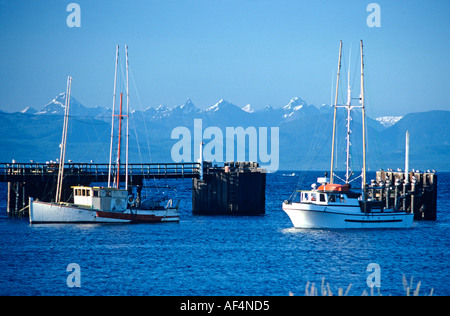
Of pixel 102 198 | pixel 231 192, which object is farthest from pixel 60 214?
pixel 231 192

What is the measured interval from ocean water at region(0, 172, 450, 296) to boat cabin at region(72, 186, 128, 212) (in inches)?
69.1

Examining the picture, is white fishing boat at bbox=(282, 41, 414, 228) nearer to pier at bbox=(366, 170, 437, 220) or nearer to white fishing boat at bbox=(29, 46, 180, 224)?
pier at bbox=(366, 170, 437, 220)

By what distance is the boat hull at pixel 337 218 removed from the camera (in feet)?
200

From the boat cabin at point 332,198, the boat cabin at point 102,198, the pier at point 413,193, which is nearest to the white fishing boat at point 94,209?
the boat cabin at point 102,198

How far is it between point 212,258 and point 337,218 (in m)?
16.9

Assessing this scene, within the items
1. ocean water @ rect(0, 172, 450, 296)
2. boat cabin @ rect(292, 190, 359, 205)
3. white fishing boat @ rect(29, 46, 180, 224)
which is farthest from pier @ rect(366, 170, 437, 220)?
white fishing boat @ rect(29, 46, 180, 224)

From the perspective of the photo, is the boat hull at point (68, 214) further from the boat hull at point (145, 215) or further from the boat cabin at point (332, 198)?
the boat cabin at point (332, 198)

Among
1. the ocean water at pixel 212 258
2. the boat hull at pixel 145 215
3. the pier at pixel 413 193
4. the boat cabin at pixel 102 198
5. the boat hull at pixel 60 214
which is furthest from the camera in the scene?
the pier at pixel 413 193

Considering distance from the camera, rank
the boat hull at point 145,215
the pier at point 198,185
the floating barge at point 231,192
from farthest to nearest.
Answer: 1. the floating barge at point 231,192
2. the pier at point 198,185
3. the boat hull at point 145,215

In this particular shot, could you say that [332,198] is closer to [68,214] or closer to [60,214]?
[68,214]

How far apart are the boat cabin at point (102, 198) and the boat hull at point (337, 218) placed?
15025 mm

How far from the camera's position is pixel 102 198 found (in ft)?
211
